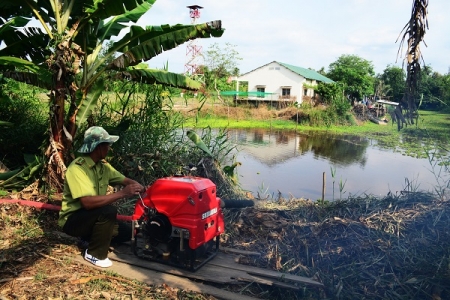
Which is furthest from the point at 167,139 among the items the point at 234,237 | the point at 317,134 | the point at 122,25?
the point at 317,134

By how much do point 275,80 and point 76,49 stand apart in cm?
3017

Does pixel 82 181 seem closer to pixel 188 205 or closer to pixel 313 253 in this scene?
pixel 188 205

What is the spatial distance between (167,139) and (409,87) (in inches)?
153

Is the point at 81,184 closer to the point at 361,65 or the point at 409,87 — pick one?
the point at 409,87

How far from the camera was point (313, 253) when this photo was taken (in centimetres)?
341

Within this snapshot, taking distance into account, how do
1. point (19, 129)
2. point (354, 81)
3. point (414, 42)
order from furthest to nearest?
1. point (354, 81)
2. point (19, 129)
3. point (414, 42)

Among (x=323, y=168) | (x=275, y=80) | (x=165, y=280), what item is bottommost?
(x=323, y=168)

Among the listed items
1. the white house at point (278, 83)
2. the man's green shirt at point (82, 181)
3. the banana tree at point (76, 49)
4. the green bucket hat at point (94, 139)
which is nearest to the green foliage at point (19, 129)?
the banana tree at point (76, 49)

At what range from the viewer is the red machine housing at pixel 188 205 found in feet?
9.98

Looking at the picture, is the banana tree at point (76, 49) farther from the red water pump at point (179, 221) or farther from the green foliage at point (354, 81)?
the green foliage at point (354, 81)

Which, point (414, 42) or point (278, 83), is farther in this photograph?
point (278, 83)

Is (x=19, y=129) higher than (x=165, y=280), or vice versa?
(x=19, y=129)

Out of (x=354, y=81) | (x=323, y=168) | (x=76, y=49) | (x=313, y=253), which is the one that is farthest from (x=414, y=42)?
(x=354, y=81)

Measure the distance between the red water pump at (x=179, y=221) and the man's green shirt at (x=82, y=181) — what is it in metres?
0.41
